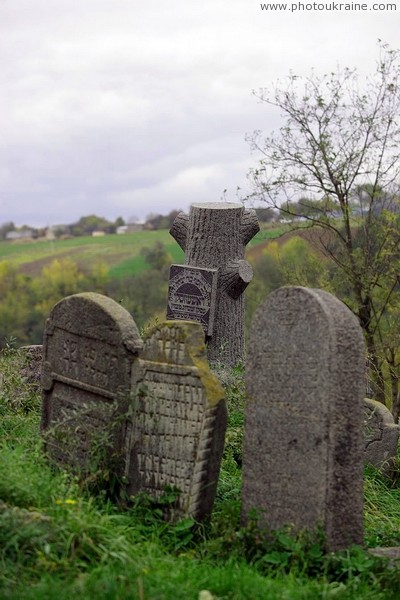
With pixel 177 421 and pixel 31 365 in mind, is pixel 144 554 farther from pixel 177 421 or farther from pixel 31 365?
pixel 31 365

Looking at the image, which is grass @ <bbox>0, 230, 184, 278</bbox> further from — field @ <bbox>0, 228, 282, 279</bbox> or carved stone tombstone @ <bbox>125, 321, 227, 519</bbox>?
carved stone tombstone @ <bbox>125, 321, 227, 519</bbox>

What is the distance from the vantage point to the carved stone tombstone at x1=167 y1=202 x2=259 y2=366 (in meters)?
11.5

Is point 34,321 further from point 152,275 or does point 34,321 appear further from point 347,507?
point 347,507

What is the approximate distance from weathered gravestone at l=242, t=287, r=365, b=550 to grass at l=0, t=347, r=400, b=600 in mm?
185

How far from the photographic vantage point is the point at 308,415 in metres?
6.23

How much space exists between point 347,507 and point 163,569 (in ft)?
4.28

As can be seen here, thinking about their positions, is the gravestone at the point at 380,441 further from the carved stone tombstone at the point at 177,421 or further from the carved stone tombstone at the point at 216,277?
the carved stone tombstone at the point at 177,421

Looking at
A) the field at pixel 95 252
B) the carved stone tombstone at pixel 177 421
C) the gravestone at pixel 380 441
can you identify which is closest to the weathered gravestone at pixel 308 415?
the carved stone tombstone at pixel 177 421

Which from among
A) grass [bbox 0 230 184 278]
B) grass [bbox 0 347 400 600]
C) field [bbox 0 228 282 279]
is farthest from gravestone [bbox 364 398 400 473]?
grass [bbox 0 230 184 278]

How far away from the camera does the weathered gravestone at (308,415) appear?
616 centimetres

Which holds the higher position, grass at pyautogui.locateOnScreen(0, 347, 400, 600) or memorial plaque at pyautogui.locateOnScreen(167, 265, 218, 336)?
memorial plaque at pyautogui.locateOnScreen(167, 265, 218, 336)

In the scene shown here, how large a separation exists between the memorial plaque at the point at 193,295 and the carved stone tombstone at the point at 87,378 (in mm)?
3699

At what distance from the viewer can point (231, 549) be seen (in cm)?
635

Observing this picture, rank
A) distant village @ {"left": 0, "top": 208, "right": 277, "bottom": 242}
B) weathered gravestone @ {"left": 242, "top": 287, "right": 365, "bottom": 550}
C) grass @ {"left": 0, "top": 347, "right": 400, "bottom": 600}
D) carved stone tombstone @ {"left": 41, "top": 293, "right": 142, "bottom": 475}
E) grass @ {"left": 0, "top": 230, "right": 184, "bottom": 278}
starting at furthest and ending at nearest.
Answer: distant village @ {"left": 0, "top": 208, "right": 277, "bottom": 242}, grass @ {"left": 0, "top": 230, "right": 184, "bottom": 278}, carved stone tombstone @ {"left": 41, "top": 293, "right": 142, "bottom": 475}, weathered gravestone @ {"left": 242, "top": 287, "right": 365, "bottom": 550}, grass @ {"left": 0, "top": 347, "right": 400, "bottom": 600}
